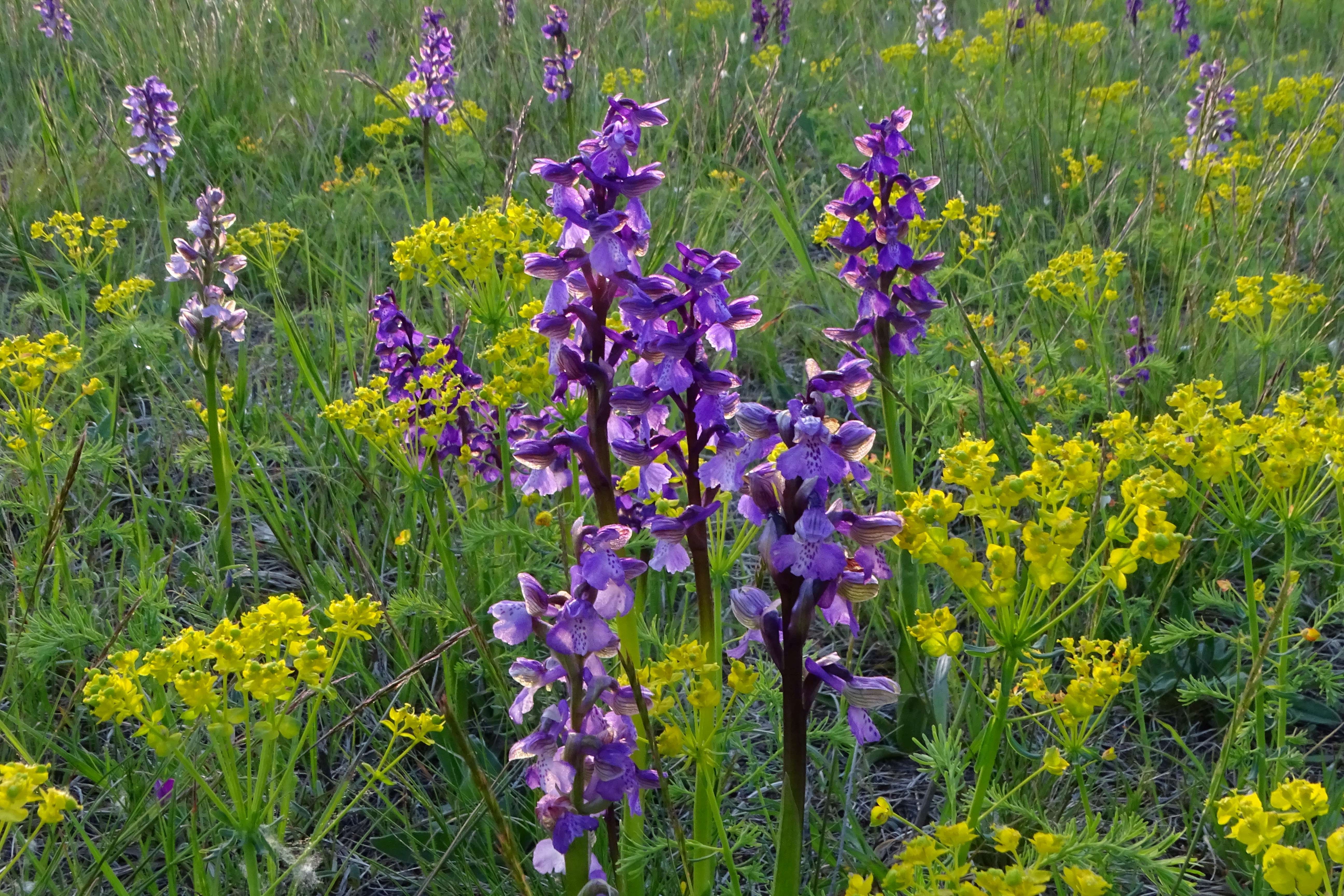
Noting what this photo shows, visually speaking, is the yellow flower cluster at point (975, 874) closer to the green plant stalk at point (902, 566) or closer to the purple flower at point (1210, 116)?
the green plant stalk at point (902, 566)

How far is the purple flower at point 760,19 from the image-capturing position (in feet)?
21.7

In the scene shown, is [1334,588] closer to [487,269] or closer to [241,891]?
[487,269]

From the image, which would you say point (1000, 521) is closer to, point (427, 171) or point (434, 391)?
point (434, 391)

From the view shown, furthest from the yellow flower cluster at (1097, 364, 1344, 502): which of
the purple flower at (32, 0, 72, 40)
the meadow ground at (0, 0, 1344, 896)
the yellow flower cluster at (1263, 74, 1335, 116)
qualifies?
the purple flower at (32, 0, 72, 40)

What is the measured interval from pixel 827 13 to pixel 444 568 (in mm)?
7130

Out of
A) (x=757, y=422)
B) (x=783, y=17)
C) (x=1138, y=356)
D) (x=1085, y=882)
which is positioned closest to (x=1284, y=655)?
(x=1085, y=882)

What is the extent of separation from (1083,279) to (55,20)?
5.84m

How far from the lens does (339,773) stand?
7.92ft

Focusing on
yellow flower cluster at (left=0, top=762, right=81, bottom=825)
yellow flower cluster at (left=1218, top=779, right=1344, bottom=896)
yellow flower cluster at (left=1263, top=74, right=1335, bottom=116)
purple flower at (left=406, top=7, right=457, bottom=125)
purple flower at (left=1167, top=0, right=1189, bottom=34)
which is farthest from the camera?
purple flower at (left=1167, top=0, right=1189, bottom=34)

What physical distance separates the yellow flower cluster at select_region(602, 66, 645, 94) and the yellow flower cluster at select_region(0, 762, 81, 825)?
13.2 ft

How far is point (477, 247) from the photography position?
8.26 feet

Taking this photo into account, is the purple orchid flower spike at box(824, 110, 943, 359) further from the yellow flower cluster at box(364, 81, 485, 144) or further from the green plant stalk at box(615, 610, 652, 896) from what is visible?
the yellow flower cluster at box(364, 81, 485, 144)

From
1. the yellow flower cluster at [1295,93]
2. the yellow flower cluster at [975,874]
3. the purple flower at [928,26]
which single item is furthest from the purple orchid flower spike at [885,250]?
the purple flower at [928,26]

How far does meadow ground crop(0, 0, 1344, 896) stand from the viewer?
1531 millimetres
